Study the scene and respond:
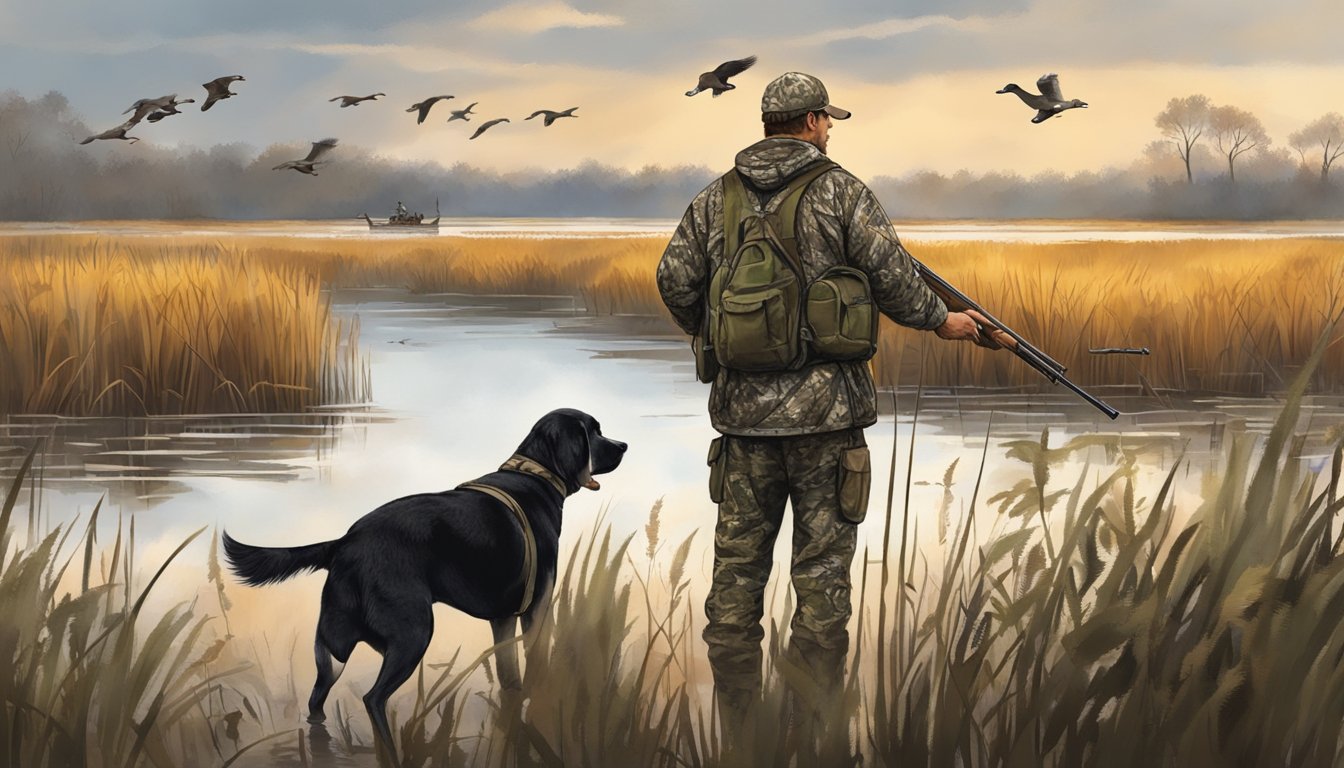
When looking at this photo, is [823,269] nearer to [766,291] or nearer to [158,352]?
[766,291]

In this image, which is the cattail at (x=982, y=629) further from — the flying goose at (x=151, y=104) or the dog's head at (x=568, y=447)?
the flying goose at (x=151, y=104)

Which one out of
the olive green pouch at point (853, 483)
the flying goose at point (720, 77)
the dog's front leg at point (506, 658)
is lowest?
the dog's front leg at point (506, 658)

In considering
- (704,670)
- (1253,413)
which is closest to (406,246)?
(1253,413)

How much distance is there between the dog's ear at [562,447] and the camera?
14.7 ft

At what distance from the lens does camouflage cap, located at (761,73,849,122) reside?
172 inches

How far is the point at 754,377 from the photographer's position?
4.42 meters

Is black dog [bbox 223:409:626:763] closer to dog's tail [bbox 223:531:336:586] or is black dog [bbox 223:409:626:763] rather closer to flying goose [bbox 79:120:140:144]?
dog's tail [bbox 223:531:336:586]

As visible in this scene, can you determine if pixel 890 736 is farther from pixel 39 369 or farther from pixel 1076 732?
pixel 39 369

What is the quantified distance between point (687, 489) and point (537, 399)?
14.1ft

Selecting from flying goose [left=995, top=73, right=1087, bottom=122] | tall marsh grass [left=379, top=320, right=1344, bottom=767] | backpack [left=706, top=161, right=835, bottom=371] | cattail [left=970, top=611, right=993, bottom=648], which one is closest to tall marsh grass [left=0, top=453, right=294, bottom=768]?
tall marsh grass [left=379, top=320, right=1344, bottom=767]

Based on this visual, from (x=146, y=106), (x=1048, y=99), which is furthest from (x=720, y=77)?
(x=146, y=106)

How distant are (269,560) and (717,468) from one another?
4.66ft

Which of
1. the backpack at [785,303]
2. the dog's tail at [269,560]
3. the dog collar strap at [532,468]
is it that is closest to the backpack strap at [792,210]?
the backpack at [785,303]

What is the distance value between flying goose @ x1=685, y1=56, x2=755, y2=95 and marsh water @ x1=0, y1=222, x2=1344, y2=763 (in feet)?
8.29
